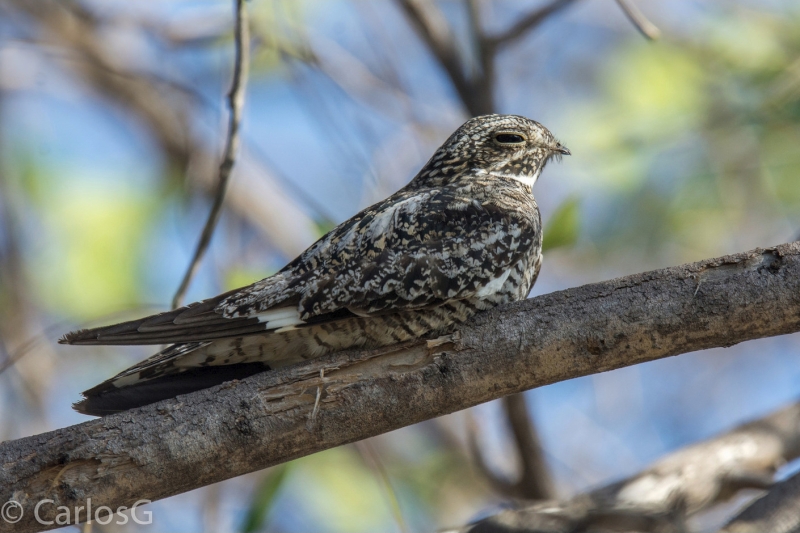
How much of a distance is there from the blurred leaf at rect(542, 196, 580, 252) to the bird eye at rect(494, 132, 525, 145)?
40 centimetres

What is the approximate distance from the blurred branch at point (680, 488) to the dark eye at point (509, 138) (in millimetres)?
1580

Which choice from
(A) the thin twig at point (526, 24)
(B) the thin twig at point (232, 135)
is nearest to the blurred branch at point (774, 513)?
(B) the thin twig at point (232, 135)

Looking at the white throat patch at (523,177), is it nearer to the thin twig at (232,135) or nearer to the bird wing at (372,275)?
the bird wing at (372,275)

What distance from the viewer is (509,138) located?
3.73 meters

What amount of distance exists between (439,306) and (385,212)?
45 cm

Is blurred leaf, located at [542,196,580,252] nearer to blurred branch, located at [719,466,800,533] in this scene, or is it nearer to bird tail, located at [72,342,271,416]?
blurred branch, located at [719,466,800,533]

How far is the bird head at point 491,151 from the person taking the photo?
3703 millimetres

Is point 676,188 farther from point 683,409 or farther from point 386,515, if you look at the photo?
→ point 386,515

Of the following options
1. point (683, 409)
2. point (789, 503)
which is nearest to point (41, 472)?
point (789, 503)

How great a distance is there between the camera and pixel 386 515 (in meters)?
6.25

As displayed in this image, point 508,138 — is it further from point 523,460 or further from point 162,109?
point 162,109

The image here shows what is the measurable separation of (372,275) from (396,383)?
46 cm

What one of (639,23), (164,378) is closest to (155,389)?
(164,378)

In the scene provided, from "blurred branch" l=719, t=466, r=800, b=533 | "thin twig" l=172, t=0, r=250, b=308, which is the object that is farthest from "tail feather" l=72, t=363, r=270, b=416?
"blurred branch" l=719, t=466, r=800, b=533
